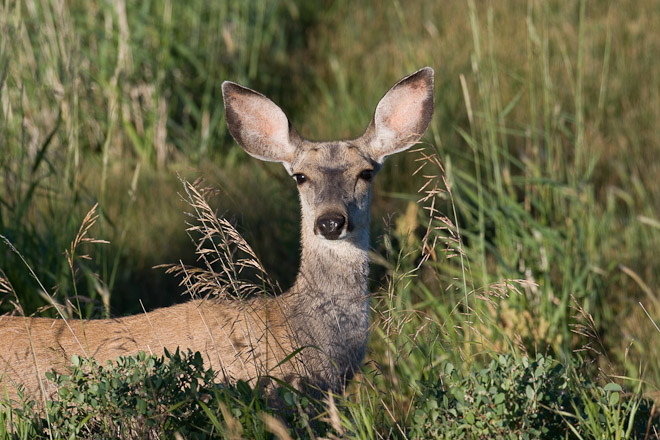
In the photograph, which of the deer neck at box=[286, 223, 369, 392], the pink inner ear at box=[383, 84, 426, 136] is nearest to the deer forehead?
the pink inner ear at box=[383, 84, 426, 136]

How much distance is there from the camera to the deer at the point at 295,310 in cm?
377

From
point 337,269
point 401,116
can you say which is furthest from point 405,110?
point 337,269

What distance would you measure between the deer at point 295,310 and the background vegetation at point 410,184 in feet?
0.56

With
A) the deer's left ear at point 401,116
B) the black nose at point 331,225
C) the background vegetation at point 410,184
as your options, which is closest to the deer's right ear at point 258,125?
the deer's left ear at point 401,116

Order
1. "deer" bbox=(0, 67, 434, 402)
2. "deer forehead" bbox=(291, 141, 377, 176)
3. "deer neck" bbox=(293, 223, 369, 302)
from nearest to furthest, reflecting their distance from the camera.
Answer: "deer" bbox=(0, 67, 434, 402) < "deer neck" bbox=(293, 223, 369, 302) < "deer forehead" bbox=(291, 141, 377, 176)

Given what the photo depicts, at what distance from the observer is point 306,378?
144 inches

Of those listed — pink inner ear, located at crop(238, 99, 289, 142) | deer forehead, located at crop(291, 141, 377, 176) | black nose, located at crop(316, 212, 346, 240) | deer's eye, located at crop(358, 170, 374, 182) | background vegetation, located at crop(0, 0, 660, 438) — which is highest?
pink inner ear, located at crop(238, 99, 289, 142)

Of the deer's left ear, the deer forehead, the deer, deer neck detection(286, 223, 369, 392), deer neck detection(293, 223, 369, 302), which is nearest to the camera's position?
the deer

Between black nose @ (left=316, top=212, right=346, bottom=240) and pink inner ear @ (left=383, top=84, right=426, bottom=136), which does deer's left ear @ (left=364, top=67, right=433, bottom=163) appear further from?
black nose @ (left=316, top=212, right=346, bottom=240)

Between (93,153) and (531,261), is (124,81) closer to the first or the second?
(93,153)

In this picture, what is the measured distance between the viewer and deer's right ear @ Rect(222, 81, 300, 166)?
439 cm

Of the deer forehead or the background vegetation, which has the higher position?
the deer forehead

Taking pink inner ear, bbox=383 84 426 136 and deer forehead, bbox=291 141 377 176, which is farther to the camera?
pink inner ear, bbox=383 84 426 136

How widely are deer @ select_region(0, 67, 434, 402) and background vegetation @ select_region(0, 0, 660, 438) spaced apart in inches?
→ 6.8
